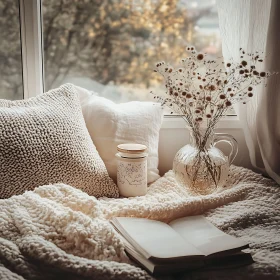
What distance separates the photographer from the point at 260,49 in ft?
5.16

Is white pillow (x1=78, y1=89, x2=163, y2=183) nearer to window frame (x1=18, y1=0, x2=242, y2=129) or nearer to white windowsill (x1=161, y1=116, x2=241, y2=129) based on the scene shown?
white windowsill (x1=161, y1=116, x2=241, y2=129)

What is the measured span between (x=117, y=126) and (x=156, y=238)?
0.60 metres

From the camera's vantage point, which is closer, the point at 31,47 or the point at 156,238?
the point at 156,238

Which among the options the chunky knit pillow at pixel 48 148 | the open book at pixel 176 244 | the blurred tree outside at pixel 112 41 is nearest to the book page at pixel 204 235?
the open book at pixel 176 244

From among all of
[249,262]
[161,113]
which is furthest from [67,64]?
[249,262]

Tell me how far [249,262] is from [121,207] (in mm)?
403

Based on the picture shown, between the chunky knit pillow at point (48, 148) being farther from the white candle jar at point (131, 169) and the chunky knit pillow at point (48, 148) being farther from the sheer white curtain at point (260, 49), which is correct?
the sheer white curtain at point (260, 49)

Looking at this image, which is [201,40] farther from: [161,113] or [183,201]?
[183,201]

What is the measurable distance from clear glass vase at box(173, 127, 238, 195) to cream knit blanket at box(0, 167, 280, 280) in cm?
6

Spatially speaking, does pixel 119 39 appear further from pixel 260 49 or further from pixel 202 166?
pixel 202 166

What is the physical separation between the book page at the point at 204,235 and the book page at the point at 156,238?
34 millimetres

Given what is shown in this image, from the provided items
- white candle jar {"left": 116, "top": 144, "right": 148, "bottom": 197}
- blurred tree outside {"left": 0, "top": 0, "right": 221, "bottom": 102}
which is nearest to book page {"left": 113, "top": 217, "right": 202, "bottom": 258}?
white candle jar {"left": 116, "top": 144, "right": 148, "bottom": 197}

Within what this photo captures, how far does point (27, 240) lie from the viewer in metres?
1.00

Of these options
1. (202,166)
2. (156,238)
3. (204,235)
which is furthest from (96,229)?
(202,166)
